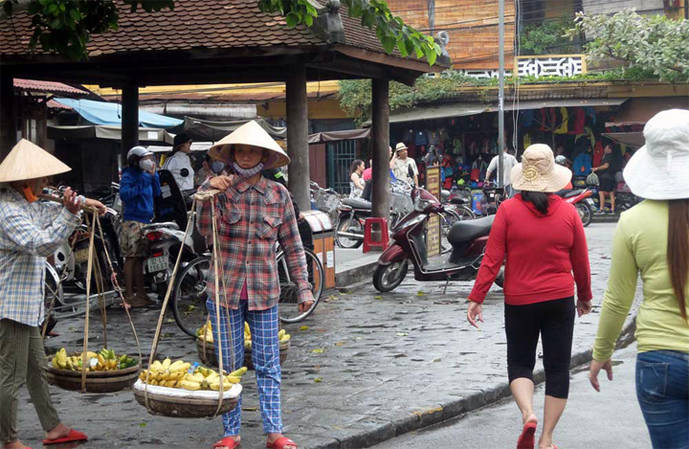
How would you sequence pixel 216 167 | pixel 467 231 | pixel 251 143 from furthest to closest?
1. pixel 467 231
2. pixel 216 167
3. pixel 251 143

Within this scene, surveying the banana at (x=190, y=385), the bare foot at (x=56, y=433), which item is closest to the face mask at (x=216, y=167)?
the bare foot at (x=56, y=433)

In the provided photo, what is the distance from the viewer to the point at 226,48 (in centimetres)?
1184

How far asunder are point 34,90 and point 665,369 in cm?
1812

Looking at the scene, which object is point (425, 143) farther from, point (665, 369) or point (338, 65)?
point (665, 369)

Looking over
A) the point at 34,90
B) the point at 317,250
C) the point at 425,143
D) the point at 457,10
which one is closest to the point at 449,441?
the point at 317,250

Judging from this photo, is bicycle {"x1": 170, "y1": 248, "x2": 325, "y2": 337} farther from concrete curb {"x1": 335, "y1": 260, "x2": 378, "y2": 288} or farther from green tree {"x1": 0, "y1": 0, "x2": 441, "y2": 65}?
green tree {"x1": 0, "y1": 0, "x2": 441, "y2": 65}

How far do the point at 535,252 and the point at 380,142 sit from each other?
10.6 meters

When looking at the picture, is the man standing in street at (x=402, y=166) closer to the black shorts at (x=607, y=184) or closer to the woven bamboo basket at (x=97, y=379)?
the black shorts at (x=607, y=184)

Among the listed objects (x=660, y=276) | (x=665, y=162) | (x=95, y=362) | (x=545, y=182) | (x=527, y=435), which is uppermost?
(x=665, y=162)

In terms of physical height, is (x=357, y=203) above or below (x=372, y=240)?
above

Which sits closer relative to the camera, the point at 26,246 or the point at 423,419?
the point at 26,246

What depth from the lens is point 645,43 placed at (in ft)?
84.0

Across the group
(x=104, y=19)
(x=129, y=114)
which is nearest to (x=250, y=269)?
(x=104, y=19)

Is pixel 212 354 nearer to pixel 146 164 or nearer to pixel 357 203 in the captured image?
pixel 146 164
